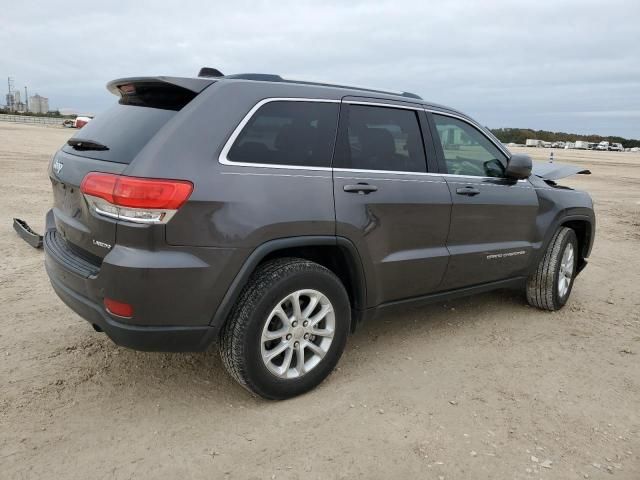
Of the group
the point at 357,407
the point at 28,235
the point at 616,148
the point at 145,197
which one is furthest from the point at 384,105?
the point at 616,148

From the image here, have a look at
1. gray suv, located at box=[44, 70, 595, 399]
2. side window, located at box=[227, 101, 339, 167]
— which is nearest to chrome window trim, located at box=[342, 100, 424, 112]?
gray suv, located at box=[44, 70, 595, 399]

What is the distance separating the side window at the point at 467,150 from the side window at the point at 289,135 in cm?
106

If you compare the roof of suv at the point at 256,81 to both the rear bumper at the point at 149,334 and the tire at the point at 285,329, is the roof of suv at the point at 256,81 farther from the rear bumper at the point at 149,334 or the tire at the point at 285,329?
the rear bumper at the point at 149,334

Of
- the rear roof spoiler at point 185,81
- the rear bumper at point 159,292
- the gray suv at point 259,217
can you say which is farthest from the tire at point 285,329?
the rear roof spoiler at point 185,81

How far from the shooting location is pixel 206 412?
3098mm

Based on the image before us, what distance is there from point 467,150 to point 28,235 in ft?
16.1

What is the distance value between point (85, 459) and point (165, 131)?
1634mm

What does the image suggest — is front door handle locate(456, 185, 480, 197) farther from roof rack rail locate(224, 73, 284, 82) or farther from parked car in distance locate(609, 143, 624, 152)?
parked car in distance locate(609, 143, 624, 152)

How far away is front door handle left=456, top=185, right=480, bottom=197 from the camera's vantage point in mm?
3964

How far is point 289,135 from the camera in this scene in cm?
317

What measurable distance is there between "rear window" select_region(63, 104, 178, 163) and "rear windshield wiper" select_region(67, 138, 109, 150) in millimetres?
19

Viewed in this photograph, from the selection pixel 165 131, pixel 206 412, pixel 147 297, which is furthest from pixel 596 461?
pixel 165 131

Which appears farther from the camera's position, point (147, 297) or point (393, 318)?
point (393, 318)

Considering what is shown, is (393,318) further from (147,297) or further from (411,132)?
(147,297)
